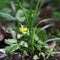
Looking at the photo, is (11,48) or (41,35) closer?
(11,48)

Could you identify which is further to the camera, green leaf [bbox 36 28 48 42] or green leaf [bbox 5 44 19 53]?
green leaf [bbox 36 28 48 42]

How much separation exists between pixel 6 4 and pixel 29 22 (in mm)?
1263

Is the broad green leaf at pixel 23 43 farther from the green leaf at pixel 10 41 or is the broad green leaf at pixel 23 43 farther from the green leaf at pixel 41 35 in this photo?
the green leaf at pixel 41 35

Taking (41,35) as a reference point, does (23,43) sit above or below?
below

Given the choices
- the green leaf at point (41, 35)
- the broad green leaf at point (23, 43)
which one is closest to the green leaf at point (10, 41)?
the broad green leaf at point (23, 43)

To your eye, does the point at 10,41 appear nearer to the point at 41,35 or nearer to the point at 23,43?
the point at 23,43

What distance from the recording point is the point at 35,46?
6.14 ft

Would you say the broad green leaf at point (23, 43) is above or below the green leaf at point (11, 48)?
above

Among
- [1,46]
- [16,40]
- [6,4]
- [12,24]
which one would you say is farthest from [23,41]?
[6,4]

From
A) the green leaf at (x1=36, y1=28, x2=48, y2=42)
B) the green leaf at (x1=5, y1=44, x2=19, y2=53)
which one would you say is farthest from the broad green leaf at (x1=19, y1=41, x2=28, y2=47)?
the green leaf at (x1=36, y1=28, x2=48, y2=42)

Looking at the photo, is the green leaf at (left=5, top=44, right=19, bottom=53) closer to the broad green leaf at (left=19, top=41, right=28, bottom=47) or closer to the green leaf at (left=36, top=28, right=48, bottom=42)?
the broad green leaf at (left=19, top=41, right=28, bottom=47)

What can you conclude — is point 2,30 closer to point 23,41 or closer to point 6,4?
point 23,41

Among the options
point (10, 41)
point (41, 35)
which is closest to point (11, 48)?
point (10, 41)

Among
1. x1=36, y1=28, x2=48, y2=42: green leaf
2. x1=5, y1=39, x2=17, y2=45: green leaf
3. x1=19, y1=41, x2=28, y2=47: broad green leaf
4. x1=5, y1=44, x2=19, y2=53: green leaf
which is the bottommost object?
x1=5, y1=44, x2=19, y2=53: green leaf
